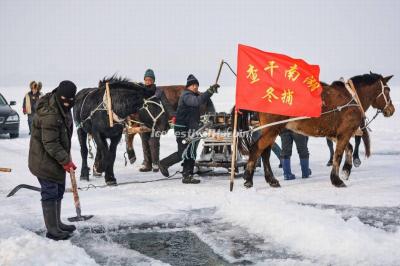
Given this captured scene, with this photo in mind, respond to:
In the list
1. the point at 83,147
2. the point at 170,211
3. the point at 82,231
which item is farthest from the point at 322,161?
the point at 82,231

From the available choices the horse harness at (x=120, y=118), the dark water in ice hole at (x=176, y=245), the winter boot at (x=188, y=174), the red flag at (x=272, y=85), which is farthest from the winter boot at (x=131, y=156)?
the dark water in ice hole at (x=176, y=245)

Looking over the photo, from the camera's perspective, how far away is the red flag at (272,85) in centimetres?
987

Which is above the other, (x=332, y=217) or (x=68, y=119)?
(x=68, y=119)

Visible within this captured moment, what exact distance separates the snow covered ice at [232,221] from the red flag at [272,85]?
142cm

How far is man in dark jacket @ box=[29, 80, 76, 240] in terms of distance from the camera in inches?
261

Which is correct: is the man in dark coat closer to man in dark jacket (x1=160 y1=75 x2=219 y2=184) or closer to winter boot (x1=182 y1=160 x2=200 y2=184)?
man in dark jacket (x1=160 y1=75 x2=219 y2=184)

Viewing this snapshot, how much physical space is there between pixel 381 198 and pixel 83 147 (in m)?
6.27

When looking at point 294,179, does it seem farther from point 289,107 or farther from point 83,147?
point 83,147

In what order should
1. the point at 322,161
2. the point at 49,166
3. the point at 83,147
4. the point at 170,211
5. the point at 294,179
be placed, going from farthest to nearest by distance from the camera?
the point at 322,161 < the point at 83,147 < the point at 294,179 < the point at 170,211 < the point at 49,166

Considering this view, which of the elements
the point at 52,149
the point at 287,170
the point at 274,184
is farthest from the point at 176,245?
the point at 287,170

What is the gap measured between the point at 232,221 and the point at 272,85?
3069 mm

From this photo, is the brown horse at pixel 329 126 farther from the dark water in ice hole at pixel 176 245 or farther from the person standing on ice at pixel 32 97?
the person standing on ice at pixel 32 97

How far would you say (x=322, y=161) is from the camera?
1490cm

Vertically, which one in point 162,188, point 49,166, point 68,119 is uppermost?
point 68,119
